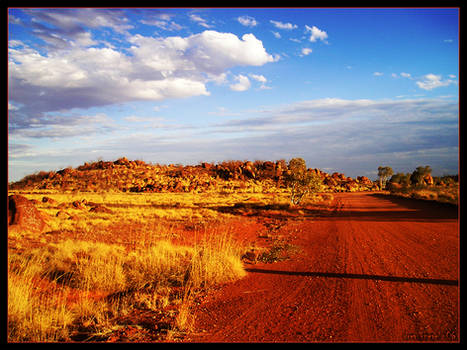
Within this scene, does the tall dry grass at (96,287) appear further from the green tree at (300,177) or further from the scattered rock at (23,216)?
the green tree at (300,177)

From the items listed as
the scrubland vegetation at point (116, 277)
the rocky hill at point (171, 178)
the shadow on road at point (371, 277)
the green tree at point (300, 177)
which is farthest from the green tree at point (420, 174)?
the shadow on road at point (371, 277)

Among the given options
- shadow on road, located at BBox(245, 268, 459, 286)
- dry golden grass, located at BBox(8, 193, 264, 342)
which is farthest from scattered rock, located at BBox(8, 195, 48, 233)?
shadow on road, located at BBox(245, 268, 459, 286)

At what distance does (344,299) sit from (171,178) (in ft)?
217

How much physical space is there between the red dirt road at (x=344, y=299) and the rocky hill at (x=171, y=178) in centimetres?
3560

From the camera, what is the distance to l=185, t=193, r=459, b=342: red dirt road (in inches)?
141

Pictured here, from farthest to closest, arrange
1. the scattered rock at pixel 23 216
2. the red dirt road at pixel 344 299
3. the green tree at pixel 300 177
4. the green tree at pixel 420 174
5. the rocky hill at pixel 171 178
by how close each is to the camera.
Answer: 1. the rocky hill at pixel 171 178
2. the green tree at pixel 420 174
3. the green tree at pixel 300 177
4. the scattered rock at pixel 23 216
5. the red dirt road at pixel 344 299

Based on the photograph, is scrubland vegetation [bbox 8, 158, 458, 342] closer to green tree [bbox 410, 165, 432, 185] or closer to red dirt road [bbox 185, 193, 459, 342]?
red dirt road [bbox 185, 193, 459, 342]

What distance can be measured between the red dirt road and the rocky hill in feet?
117

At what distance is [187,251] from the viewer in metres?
8.05

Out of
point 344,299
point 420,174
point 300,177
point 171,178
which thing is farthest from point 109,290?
point 171,178

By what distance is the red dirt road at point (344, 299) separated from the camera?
3586 millimetres

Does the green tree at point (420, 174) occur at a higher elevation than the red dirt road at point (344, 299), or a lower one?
higher
